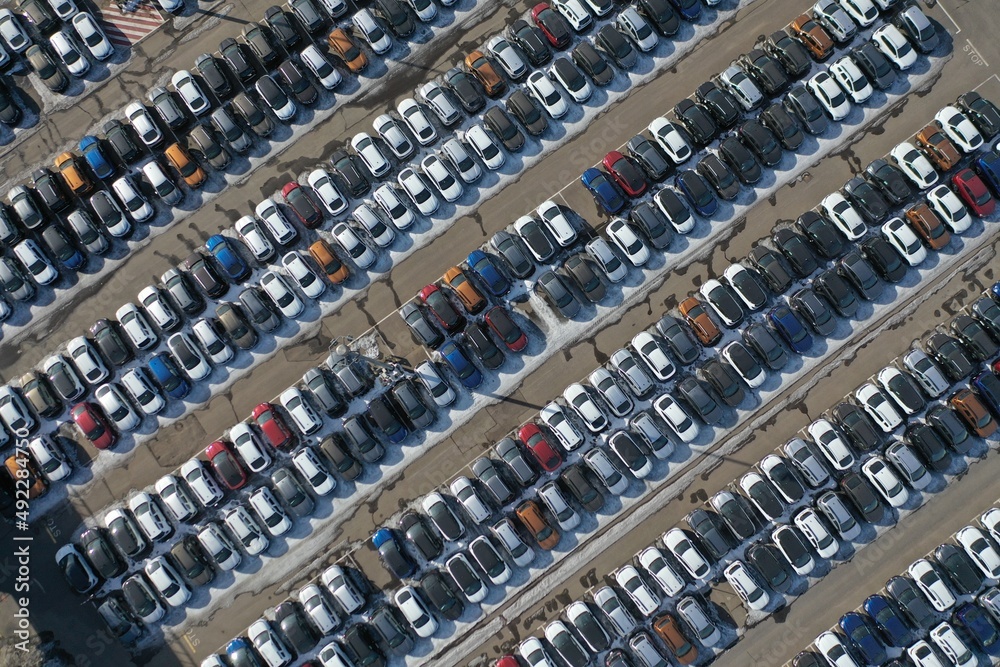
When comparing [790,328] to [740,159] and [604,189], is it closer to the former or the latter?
[740,159]

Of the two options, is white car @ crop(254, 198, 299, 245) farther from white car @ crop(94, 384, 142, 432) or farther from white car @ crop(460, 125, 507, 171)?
white car @ crop(94, 384, 142, 432)

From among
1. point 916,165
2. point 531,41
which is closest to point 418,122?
point 531,41

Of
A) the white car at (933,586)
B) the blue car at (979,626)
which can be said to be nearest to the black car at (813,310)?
the white car at (933,586)

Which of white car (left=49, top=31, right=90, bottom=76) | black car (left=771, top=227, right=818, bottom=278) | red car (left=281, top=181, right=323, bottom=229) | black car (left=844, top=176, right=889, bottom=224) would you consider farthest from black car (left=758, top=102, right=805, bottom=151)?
white car (left=49, top=31, right=90, bottom=76)

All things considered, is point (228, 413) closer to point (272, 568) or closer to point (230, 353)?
point (230, 353)

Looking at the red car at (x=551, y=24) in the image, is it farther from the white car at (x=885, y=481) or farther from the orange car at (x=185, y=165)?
the white car at (x=885, y=481)

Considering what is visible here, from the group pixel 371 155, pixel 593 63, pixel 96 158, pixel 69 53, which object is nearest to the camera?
pixel 371 155

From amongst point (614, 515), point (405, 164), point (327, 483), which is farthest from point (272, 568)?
point (405, 164)
